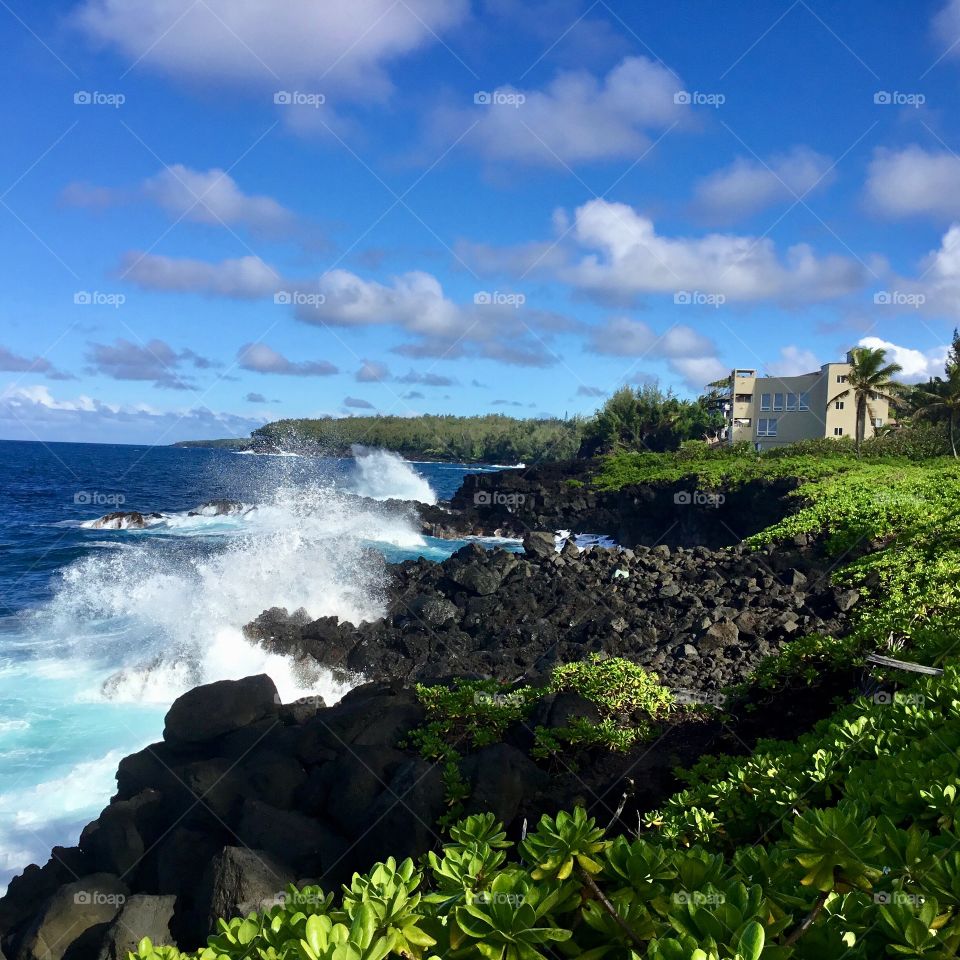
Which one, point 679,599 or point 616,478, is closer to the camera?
point 679,599

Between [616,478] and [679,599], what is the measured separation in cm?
2098

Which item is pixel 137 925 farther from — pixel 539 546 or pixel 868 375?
pixel 868 375

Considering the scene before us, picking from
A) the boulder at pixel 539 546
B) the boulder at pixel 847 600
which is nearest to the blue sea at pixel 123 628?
the boulder at pixel 539 546

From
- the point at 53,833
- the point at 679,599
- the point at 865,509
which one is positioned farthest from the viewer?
the point at 865,509

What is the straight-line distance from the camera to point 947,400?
33.9 meters

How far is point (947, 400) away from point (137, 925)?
3744cm

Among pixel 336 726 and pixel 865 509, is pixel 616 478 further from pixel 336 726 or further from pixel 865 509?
pixel 336 726

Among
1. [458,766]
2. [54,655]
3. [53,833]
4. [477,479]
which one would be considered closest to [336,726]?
[458,766]

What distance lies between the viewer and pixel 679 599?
14.4 m
